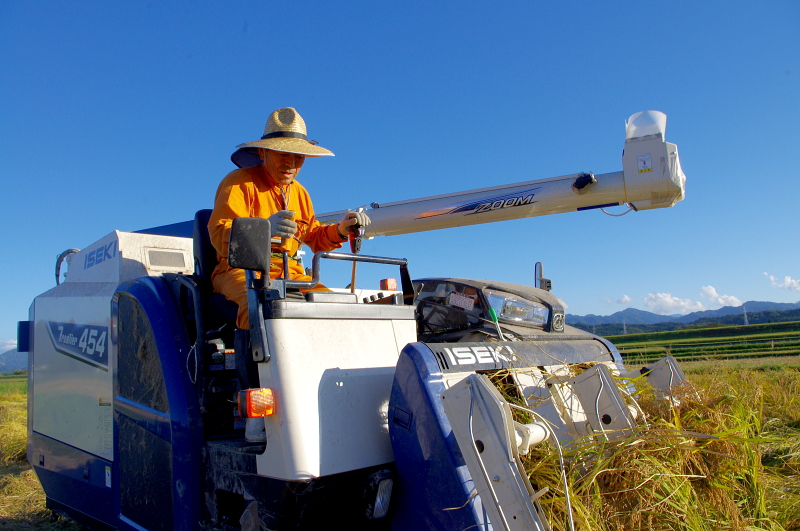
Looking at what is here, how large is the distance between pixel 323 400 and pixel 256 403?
28cm

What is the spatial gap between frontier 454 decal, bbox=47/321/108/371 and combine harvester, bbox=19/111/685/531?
1 centimetres

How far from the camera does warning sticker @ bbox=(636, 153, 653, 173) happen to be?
471 centimetres

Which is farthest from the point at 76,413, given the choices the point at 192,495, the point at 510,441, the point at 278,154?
the point at 510,441

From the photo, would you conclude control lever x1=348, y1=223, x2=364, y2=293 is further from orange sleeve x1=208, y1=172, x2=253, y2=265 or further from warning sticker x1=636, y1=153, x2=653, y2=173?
→ warning sticker x1=636, y1=153, x2=653, y2=173

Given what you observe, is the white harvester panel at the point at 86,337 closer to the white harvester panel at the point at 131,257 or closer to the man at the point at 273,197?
the white harvester panel at the point at 131,257

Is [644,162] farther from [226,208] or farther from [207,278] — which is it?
[207,278]

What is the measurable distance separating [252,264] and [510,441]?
1.25 meters

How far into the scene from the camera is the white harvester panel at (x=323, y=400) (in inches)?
94.1

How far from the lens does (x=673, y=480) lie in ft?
7.57

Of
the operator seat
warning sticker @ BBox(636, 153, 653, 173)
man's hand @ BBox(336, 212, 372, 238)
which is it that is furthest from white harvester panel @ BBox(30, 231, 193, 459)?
warning sticker @ BBox(636, 153, 653, 173)

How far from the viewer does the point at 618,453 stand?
2.26 m

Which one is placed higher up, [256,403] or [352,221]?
[352,221]

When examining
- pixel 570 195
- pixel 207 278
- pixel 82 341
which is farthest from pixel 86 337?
pixel 570 195

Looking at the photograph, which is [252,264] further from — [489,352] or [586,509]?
[586,509]
